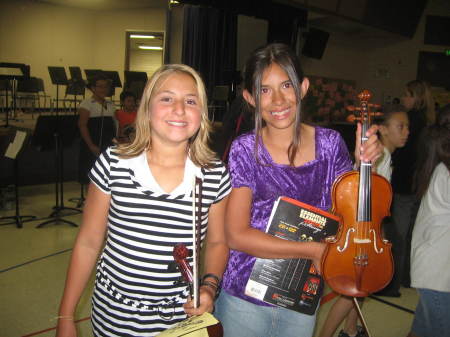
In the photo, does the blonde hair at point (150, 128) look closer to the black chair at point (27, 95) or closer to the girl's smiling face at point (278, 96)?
the girl's smiling face at point (278, 96)

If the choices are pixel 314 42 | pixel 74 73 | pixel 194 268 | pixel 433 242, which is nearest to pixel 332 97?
pixel 314 42

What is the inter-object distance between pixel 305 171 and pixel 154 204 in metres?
0.49

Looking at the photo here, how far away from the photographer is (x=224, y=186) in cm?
134

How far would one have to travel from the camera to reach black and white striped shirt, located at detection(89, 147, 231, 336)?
4.11 ft

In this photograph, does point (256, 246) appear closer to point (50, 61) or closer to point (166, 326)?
point (166, 326)

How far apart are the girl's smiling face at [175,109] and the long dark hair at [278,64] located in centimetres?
19

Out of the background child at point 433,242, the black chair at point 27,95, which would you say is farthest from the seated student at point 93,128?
the black chair at point 27,95

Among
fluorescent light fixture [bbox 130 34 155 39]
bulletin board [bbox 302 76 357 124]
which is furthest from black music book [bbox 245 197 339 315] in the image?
fluorescent light fixture [bbox 130 34 155 39]

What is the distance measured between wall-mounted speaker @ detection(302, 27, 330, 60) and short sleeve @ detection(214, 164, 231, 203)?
9.20 meters

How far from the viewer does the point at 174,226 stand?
1261 mm

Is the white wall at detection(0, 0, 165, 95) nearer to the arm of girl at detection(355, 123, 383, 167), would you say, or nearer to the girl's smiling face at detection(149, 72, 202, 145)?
the girl's smiling face at detection(149, 72, 202, 145)

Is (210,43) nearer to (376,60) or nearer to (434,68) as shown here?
(376,60)

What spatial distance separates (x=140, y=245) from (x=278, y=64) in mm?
717

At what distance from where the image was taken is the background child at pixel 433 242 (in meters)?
1.82
